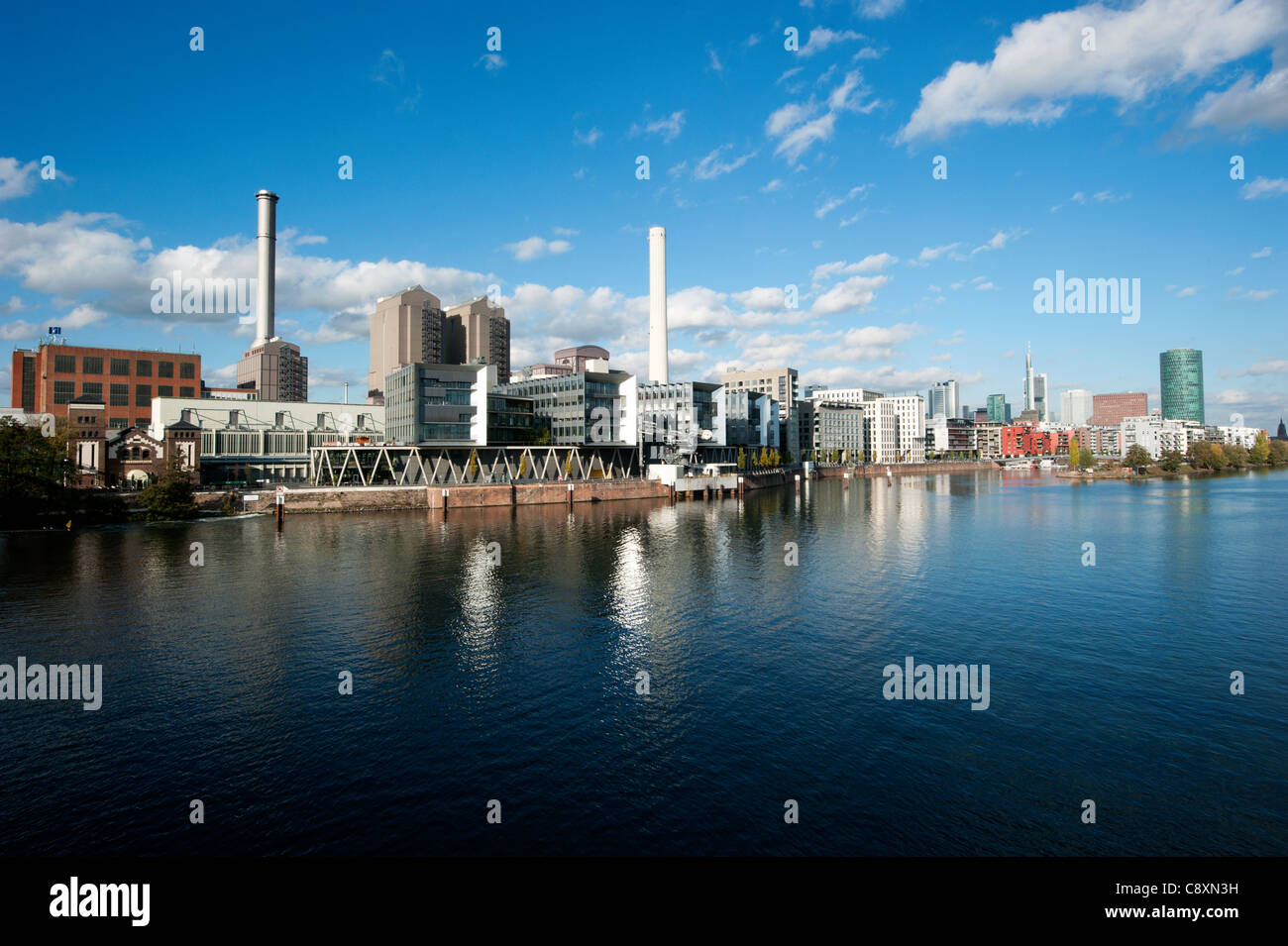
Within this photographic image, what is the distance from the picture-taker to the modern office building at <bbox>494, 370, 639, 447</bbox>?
12675cm

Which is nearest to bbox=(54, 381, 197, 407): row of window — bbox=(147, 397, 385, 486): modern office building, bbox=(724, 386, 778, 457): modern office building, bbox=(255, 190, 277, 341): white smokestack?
bbox=(147, 397, 385, 486): modern office building

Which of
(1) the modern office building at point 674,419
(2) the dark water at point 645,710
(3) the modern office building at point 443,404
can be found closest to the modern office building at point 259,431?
(3) the modern office building at point 443,404

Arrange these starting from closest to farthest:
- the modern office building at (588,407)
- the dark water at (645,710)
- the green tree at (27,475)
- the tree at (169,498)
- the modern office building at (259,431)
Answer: the dark water at (645,710), the green tree at (27,475), the tree at (169,498), the modern office building at (259,431), the modern office building at (588,407)

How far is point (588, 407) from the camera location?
127750 mm

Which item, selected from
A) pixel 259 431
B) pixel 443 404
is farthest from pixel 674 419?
pixel 259 431

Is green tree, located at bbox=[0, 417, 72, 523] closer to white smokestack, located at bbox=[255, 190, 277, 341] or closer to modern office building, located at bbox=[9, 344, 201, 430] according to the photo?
modern office building, located at bbox=[9, 344, 201, 430]

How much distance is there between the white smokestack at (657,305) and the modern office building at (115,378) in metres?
93.6

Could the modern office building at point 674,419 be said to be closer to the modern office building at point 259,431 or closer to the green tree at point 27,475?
the modern office building at point 259,431

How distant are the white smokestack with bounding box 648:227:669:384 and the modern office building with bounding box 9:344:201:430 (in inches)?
3685

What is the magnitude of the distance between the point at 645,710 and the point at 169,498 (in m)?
84.1

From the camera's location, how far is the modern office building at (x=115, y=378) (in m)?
122
